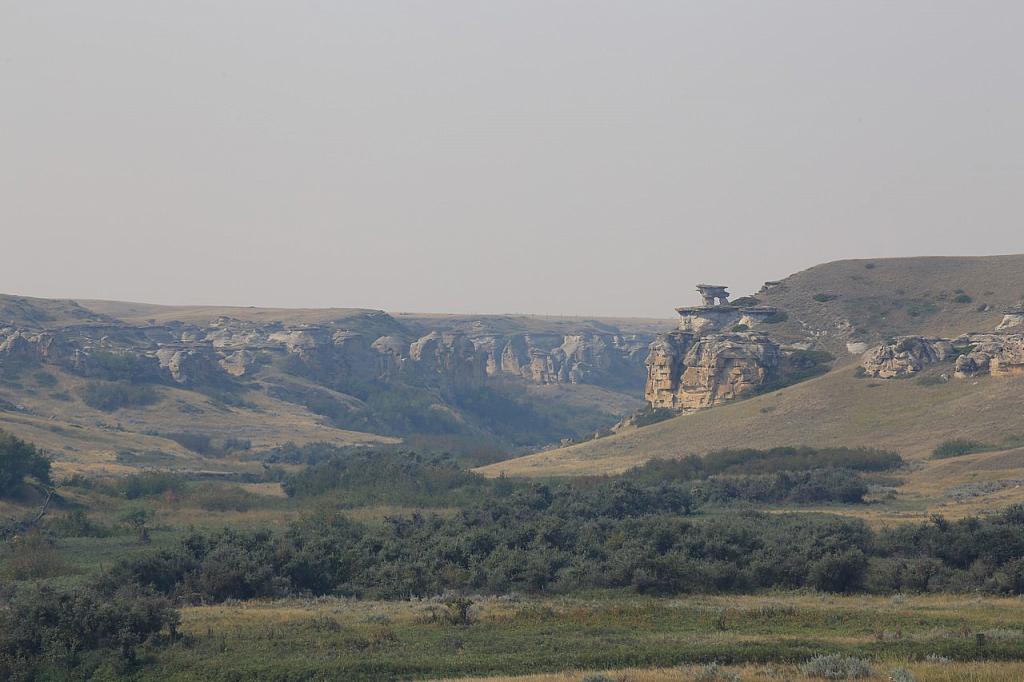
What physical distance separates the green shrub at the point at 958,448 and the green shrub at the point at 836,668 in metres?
53.7

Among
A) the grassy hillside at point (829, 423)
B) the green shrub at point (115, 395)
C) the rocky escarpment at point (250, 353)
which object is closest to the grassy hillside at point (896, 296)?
the grassy hillside at point (829, 423)

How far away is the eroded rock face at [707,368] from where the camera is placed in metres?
99.1

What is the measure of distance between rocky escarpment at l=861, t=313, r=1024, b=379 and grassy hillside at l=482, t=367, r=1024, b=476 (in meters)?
1.31

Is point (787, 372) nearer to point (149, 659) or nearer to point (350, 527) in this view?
point (350, 527)

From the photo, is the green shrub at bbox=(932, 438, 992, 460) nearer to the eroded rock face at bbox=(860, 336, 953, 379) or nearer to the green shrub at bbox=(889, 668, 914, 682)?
the eroded rock face at bbox=(860, 336, 953, 379)

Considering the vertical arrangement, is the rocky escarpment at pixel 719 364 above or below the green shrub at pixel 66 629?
above

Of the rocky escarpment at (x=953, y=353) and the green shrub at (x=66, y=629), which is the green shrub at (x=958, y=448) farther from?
the green shrub at (x=66, y=629)

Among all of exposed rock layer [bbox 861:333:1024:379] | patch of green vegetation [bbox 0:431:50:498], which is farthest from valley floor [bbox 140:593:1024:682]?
exposed rock layer [bbox 861:333:1024:379]

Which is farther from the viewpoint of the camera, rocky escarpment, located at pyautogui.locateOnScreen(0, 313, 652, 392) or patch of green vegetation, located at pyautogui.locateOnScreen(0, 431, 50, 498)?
rocky escarpment, located at pyautogui.locateOnScreen(0, 313, 652, 392)

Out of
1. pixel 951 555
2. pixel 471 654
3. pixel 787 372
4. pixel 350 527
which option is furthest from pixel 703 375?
pixel 471 654

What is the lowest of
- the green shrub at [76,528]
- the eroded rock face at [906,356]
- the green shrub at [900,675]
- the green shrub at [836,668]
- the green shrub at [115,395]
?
the green shrub at [76,528]

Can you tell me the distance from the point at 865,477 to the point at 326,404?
87.0 metres

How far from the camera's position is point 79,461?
79250mm

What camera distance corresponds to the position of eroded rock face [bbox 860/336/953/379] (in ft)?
289
